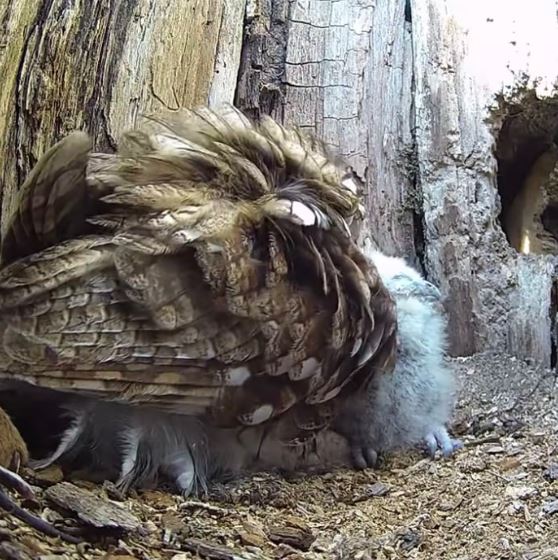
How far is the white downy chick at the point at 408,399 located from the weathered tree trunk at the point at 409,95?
0.29 meters

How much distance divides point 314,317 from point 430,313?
66 cm

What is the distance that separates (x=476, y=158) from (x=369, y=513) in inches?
57.8

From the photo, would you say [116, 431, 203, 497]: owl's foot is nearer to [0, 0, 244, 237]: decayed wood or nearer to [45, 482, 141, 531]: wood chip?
[45, 482, 141, 531]: wood chip

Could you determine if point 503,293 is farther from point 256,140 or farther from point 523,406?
point 256,140

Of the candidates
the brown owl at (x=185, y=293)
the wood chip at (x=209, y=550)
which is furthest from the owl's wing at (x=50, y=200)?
the wood chip at (x=209, y=550)

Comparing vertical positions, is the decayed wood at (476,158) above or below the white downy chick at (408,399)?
above

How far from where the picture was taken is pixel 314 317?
2.00m

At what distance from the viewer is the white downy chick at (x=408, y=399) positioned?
2.37 meters

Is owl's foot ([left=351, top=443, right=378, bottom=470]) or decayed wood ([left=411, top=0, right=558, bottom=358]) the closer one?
owl's foot ([left=351, top=443, right=378, bottom=470])

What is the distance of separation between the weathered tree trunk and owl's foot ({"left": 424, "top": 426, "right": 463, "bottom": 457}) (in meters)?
0.51

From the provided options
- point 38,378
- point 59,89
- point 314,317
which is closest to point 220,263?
point 314,317

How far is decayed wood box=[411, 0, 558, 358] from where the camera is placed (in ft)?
9.24

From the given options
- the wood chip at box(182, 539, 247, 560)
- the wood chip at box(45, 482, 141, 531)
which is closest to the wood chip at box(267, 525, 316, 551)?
the wood chip at box(182, 539, 247, 560)

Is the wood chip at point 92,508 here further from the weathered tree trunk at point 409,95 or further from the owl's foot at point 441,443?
the weathered tree trunk at point 409,95
